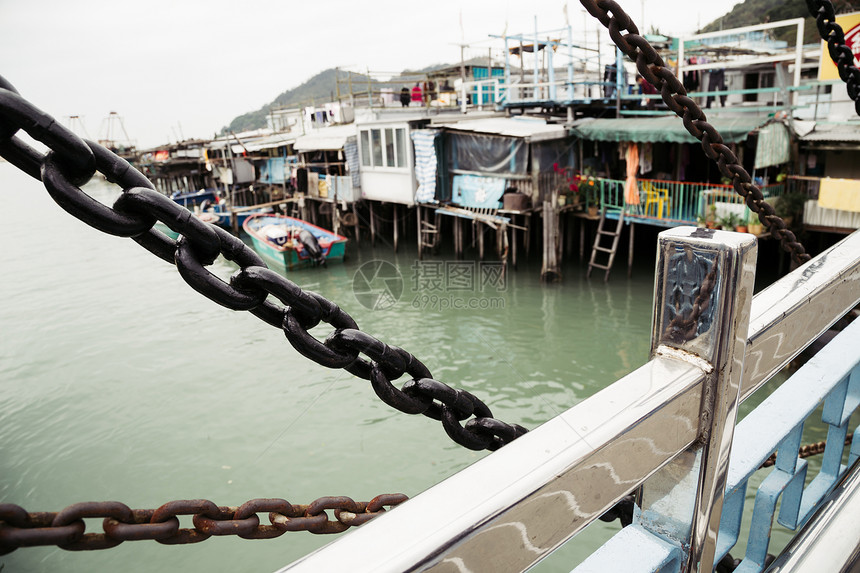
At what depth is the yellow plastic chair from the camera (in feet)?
42.8

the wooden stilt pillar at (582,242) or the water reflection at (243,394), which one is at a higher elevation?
the wooden stilt pillar at (582,242)

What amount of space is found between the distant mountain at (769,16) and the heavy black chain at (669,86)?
24.8m

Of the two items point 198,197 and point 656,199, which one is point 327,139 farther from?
point 656,199

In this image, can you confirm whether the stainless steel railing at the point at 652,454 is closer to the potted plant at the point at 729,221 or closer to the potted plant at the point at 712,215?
the potted plant at the point at 729,221

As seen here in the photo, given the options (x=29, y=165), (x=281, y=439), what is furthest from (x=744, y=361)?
(x=281, y=439)

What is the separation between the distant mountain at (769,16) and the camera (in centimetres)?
2811

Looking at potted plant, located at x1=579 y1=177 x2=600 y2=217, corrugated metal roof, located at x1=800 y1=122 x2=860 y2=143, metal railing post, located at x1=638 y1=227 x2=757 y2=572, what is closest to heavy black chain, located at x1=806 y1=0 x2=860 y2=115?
metal railing post, located at x1=638 y1=227 x2=757 y2=572

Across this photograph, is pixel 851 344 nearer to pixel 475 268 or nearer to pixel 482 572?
pixel 482 572

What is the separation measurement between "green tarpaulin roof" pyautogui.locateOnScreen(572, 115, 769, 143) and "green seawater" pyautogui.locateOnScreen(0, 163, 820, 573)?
12.0 feet

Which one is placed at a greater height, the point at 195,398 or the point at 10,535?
the point at 10,535

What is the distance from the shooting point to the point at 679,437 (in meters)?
0.84

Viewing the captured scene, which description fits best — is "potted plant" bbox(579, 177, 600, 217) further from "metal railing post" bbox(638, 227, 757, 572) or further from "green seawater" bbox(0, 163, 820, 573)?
"metal railing post" bbox(638, 227, 757, 572)

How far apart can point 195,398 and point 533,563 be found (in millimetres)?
11010

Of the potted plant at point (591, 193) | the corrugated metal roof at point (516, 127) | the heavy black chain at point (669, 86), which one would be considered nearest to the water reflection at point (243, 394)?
the potted plant at point (591, 193)
